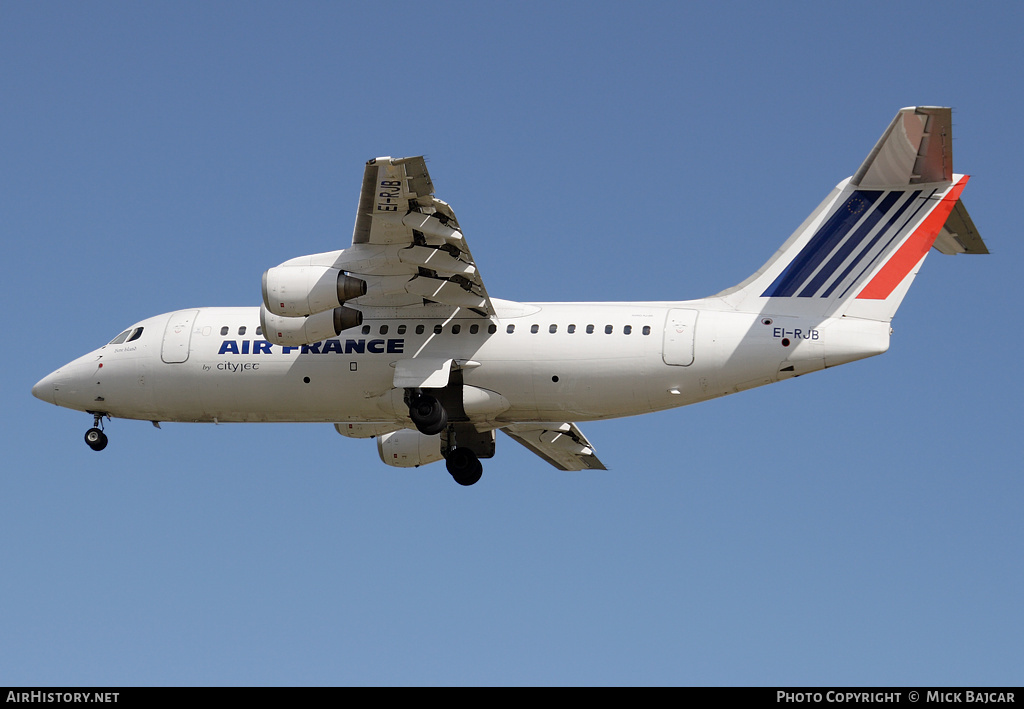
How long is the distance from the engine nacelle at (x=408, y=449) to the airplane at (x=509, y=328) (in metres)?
1.92

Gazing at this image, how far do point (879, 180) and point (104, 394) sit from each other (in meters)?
11.6

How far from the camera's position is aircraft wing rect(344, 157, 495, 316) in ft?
53.9

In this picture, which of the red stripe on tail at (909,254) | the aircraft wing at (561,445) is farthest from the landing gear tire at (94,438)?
the red stripe on tail at (909,254)

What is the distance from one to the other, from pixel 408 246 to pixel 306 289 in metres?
1.42

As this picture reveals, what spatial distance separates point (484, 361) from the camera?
1862 cm

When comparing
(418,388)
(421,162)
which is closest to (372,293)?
(418,388)

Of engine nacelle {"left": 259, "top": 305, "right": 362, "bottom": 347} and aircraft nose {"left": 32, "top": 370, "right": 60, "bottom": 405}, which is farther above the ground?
engine nacelle {"left": 259, "top": 305, "right": 362, "bottom": 347}

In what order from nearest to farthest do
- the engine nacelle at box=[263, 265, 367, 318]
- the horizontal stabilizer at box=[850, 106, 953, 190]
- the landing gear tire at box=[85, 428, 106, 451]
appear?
the horizontal stabilizer at box=[850, 106, 953, 190], the engine nacelle at box=[263, 265, 367, 318], the landing gear tire at box=[85, 428, 106, 451]

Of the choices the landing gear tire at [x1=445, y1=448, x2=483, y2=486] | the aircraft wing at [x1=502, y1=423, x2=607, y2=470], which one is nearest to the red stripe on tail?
the aircraft wing at [x1=502, y1=423, x2=607, y2=470]

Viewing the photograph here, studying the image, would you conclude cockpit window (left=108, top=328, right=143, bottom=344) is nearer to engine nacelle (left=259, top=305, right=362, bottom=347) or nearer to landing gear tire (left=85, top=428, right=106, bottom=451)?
landing gear tire (left=85, top=428, right=106, bottom=451)

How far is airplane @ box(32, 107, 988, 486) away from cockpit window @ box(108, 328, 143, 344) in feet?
1.50

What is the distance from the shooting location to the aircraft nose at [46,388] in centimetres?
2083

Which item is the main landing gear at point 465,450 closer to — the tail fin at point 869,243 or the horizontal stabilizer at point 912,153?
the tail fin at point 869,243
